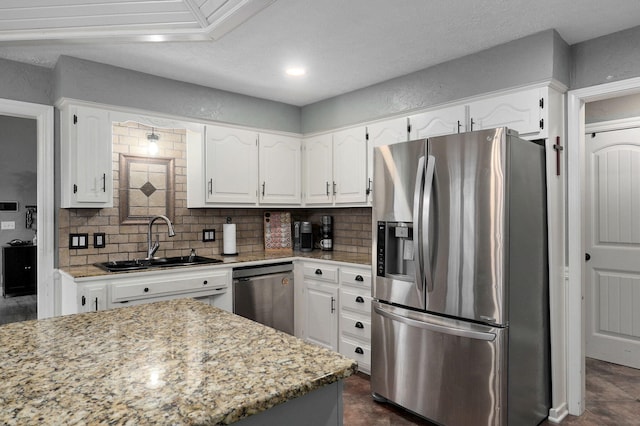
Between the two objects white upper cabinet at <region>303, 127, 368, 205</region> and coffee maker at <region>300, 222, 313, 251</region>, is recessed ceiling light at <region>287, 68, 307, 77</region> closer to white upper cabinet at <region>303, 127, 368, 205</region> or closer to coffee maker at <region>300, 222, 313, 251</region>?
white upper cabinet at <region>303, 127, 368, 205</region>

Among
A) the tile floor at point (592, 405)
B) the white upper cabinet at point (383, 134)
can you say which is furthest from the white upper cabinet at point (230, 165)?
the tile floor at point (592, 405)

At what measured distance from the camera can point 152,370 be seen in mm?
1046

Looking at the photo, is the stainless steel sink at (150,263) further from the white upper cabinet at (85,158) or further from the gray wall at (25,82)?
the gray wall at (25,82)

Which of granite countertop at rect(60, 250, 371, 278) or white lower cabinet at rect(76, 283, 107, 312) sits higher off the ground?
granite countertop at rect(60, 250, 371, 278)

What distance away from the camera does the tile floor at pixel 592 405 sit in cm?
260

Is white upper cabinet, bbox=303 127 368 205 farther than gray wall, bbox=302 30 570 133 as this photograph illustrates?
Yes

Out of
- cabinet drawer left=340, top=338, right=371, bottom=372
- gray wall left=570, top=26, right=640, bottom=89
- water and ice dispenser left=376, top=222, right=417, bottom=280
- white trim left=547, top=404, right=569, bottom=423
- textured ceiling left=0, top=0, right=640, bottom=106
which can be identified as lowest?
white trim left=547, top=404, right=569, bottom=423

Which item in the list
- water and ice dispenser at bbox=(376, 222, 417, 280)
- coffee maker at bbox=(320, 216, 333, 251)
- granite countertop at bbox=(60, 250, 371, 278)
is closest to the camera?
water and ice dispenser at bbox=(376, 222, 417, 280)

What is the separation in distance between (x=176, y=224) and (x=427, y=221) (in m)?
2.32

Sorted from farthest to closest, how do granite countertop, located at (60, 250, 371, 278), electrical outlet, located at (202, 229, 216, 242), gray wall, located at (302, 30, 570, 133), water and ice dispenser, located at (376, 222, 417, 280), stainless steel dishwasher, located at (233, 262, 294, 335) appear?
1. electrical outlet, located at (202, 229, 216, 242)
2. stainless steel dishwasher, located at (233, 262, 294, 335)
3. granite countertop, located at (60, 250, 371, 278)
4. water and ice dispenser, located at (376, 222, 417, 280)
5. gray wall, located at (302, 30, 570, 133)

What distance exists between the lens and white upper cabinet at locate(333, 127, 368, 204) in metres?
3.67

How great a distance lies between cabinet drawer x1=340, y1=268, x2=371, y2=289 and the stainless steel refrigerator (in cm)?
45

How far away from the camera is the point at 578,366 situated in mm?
2686

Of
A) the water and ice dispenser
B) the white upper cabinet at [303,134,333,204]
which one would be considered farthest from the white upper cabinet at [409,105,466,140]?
the white upper cabinet at [303,134,333,204]
